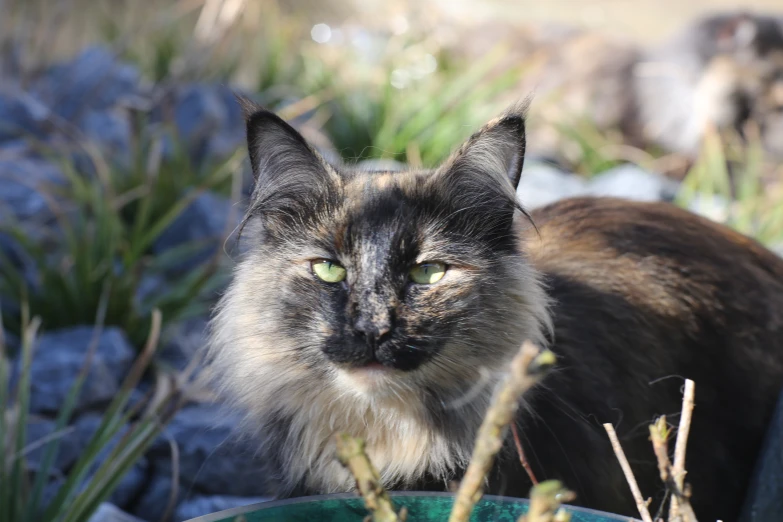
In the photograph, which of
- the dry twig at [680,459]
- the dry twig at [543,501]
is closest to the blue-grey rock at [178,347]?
the dry twig at [680,459]

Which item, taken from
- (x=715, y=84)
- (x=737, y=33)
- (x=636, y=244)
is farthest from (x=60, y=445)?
(x=737, y=33)

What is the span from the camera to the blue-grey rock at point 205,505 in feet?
9.28

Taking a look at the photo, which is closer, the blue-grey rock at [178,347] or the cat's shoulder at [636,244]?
the cat's shoulder at [636,244]

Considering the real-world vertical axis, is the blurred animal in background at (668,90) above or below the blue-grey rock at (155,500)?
above

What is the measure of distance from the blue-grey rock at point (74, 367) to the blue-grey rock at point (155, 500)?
18.6 inches

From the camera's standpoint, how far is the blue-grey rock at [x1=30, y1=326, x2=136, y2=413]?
328 cm

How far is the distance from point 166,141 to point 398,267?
3820 mm

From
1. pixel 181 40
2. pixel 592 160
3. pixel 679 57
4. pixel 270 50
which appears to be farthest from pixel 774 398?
pixel 181 40

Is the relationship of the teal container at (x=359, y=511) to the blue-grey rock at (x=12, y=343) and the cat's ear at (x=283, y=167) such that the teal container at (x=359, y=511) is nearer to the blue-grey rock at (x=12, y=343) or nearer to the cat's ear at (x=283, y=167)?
the cat's ear at (x=283, y=167)

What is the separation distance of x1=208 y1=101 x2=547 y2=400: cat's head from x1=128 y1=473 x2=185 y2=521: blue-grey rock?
98 cm

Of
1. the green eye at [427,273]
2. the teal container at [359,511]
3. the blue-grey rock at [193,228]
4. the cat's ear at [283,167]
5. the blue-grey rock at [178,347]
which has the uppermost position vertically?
the cat's ear at [283,167]

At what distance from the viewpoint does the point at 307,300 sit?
198 cm

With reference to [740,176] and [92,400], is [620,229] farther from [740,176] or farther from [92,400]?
[740,176]

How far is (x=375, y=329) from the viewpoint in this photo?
70.5 inches
